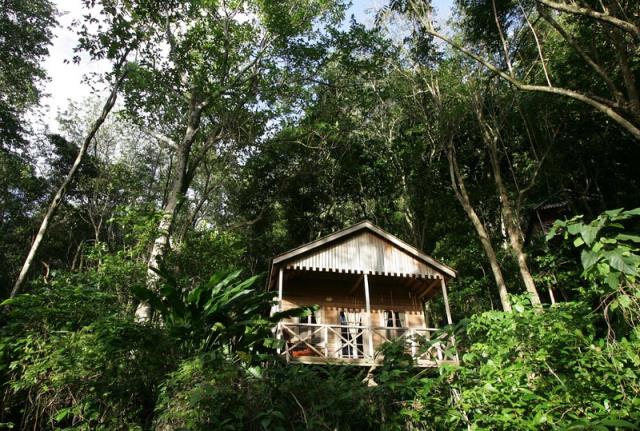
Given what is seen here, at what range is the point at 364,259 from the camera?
13656 mm

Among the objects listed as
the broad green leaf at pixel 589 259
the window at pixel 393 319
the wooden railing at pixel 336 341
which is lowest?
the broad green leaf at pixel 589 259

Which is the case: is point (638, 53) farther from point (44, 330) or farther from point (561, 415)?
point (44, 330)

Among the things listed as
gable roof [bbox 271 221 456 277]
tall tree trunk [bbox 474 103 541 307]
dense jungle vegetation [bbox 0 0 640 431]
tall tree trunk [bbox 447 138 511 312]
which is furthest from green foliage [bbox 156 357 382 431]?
tall tree trunk [bbox 474 103 541 307]

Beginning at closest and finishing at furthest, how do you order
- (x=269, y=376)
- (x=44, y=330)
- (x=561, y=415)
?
(x=561, y=415)
(x=269, y=376)
(x=44, y=330)

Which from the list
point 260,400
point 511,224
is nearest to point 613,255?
point 260,400

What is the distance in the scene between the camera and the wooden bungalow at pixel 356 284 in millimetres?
13234

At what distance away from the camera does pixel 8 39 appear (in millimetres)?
19047

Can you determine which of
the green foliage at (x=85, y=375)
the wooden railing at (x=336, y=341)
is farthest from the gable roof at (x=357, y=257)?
the green foliage at (x=85, y=375)

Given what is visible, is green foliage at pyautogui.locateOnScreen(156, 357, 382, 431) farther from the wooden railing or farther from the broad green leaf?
the wooden railing

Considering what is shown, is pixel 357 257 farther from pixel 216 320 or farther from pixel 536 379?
pixel 536 379

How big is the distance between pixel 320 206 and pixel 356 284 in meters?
11.5

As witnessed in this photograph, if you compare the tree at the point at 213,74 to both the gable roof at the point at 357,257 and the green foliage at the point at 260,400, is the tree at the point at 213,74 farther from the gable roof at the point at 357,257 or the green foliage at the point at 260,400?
the green foliage at the point at 260,400

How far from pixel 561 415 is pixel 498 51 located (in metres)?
14.6

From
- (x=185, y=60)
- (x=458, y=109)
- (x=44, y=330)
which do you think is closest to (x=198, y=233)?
(x=185, y=60)
